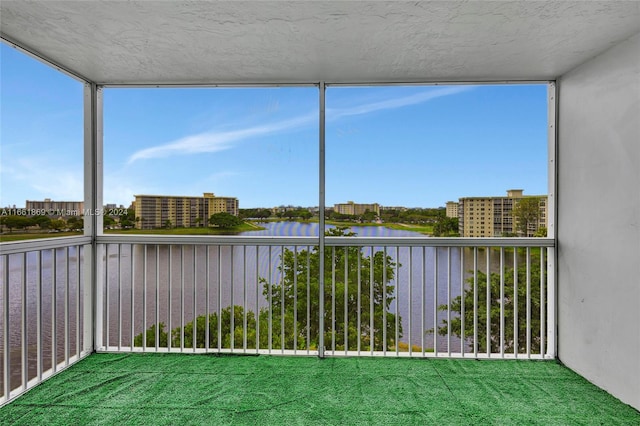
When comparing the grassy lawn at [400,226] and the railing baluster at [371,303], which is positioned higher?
the grassy lawn at [400,226]

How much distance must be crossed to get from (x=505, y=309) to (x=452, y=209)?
102 cm

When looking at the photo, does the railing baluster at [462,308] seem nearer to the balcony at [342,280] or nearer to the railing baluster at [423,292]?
the balcony at [342,280]

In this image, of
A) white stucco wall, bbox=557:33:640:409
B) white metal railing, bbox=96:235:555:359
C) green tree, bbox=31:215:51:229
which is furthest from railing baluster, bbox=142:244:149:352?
white stucco wall, bbox=557:33:640:409

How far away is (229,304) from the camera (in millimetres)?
3201

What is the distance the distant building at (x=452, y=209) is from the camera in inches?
123

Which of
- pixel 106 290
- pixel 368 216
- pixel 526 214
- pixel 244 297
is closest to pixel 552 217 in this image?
pixel 526 214

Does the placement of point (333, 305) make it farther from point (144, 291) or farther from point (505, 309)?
point (144, 291)

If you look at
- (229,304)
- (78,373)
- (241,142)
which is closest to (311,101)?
(241,142)

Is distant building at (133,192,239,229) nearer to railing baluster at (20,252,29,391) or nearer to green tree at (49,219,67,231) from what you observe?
green tree at (49,219,67,231)

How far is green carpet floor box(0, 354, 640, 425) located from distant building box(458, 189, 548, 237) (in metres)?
1.09

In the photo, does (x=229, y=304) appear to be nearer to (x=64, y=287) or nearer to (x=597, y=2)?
(x=64, y=287)

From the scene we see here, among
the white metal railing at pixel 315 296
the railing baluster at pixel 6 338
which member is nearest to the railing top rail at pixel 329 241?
the white metal railing at pixel 315 296

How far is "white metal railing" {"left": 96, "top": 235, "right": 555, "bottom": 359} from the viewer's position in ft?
9.95

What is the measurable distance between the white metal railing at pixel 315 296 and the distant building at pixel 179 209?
183 mm
